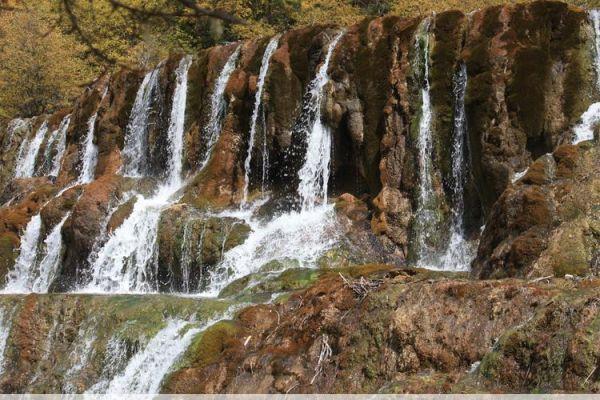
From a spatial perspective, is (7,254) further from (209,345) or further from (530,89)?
(530,89)

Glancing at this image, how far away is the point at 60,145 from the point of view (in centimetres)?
2806

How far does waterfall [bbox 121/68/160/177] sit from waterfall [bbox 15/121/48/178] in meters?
5.95

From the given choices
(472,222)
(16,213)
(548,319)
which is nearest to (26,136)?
(16,213)

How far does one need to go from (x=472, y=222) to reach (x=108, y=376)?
828cm

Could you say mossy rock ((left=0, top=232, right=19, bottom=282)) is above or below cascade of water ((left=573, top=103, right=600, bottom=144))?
below

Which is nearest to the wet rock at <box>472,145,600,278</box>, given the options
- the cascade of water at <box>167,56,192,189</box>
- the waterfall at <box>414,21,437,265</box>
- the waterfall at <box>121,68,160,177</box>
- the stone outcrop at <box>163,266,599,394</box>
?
the stone outcrop at <box>163,266,599,394</box>

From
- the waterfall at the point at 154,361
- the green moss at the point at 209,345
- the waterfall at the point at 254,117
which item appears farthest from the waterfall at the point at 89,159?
the green moss at the point at 209,345

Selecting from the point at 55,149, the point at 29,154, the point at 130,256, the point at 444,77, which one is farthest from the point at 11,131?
the point at 444,77

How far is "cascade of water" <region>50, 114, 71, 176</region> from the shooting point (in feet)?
90.7

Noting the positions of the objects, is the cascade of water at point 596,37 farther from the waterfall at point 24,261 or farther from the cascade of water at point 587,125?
the waterfall at point 24,261

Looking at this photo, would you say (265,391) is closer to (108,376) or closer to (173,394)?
(173,394)

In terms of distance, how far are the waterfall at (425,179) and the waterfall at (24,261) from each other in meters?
9.66

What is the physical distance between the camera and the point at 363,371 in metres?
7.90

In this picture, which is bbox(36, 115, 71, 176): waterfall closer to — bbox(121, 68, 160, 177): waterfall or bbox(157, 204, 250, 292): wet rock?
bbox(121, 68, 160, 177): waterfall
